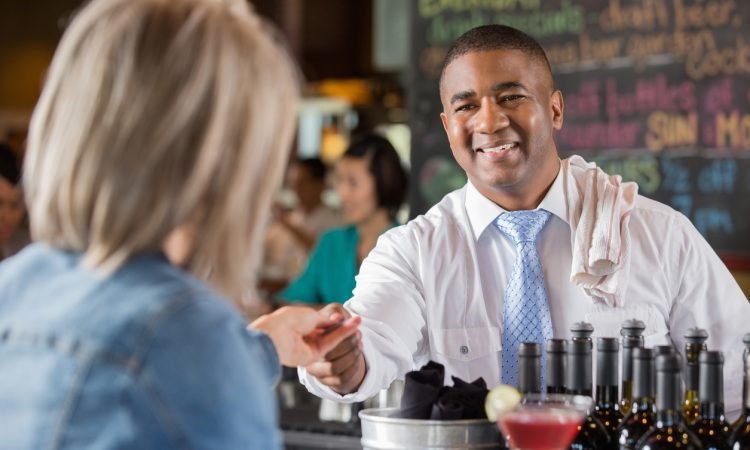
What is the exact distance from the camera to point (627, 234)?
223cm

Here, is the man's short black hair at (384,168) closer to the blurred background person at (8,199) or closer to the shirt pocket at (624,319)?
the blurred background person at (8,199)

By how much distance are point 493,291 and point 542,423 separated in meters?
0.87

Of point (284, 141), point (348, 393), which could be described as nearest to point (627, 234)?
point (348, 393)

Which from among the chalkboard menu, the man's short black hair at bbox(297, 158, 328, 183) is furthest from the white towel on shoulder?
the man's short black hair at bbox(297, 158, 328, 183)

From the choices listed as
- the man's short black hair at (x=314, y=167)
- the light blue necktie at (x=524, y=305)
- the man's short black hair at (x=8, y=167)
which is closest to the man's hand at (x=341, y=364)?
the light blue necktie at (x=524, y=305)

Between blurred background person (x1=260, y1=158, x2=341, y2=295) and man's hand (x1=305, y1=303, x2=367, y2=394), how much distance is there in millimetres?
4426

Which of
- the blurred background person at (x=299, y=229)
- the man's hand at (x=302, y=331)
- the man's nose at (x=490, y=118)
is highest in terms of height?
the man's nose at (x=490, y=118)

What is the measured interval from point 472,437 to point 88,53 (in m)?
0.85

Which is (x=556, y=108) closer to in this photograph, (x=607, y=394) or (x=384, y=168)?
(x=607, y=394)

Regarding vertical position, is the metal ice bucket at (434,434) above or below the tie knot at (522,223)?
below

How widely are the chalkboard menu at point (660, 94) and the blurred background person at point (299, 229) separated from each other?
201cm

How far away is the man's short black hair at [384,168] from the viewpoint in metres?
4.62

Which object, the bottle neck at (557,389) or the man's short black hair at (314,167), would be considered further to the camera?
the man's short black hair at (314,167)

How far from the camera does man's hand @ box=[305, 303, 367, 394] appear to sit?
1.98 metres
